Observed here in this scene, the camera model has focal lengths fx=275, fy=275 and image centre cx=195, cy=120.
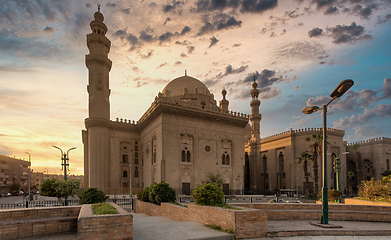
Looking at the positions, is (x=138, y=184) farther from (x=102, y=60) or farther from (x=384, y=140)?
(x=384, y=140)

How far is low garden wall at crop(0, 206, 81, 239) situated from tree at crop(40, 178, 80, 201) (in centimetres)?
1465

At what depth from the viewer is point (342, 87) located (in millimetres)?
11227

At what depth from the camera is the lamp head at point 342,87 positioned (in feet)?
36.3

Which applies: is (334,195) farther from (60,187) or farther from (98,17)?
(98,17)

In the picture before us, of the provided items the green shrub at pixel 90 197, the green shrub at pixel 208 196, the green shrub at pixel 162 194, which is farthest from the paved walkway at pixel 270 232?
the green shrub at pixel 162 194

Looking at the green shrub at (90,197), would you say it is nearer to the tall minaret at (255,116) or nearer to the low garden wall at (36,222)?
the low garden wall at (36,222)

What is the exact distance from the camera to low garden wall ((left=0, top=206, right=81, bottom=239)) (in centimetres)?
827

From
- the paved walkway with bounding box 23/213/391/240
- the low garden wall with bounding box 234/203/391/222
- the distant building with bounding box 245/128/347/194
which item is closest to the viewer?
the paved walkway with bounding box 23/213/391/240

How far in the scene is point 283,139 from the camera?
5666cm

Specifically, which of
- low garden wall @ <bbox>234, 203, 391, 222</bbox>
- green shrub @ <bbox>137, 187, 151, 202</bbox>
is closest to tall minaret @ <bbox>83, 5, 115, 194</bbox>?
green shrub @ <bbox>137, 187, 151, 202</bbox>

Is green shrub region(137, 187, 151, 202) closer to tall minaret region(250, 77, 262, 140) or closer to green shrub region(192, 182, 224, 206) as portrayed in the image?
green shrub region(192, 182, 224, 206)

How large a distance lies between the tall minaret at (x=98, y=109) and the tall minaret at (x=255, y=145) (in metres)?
32.1

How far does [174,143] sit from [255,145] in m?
28.8

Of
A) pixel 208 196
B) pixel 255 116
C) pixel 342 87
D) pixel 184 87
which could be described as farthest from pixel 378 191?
pixel 255 116
